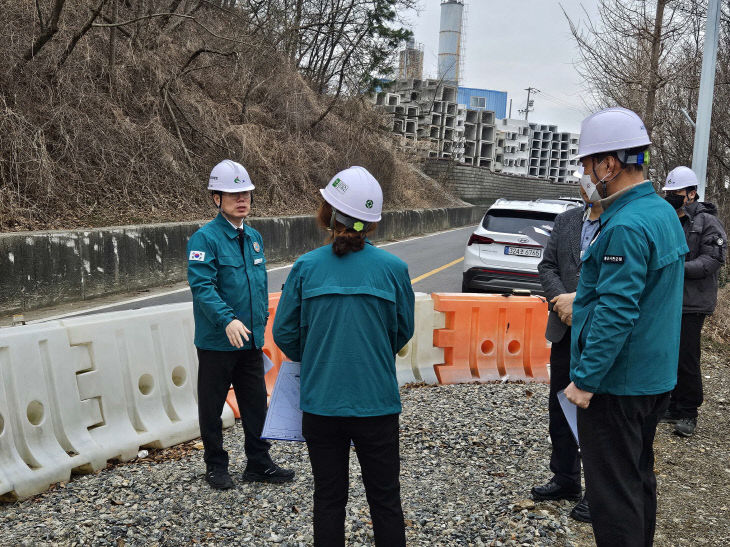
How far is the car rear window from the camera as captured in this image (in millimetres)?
10531

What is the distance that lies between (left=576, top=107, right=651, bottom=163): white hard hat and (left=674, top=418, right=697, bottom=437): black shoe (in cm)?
383

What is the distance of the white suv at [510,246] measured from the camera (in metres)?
10.6

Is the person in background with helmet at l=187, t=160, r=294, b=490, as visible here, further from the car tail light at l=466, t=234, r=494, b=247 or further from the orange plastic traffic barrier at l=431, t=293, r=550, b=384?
the car tail light at l=466, t=234, r=494, b=247

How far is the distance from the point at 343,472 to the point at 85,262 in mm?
9611

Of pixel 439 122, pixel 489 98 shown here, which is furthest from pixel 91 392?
pixel 489 98

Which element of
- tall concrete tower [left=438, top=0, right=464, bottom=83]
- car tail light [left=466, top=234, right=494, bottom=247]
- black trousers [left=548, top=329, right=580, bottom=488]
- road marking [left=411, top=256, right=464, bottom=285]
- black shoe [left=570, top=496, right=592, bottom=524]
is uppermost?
tall concrete tower [left=438, top=0, right=464, bottom=83]

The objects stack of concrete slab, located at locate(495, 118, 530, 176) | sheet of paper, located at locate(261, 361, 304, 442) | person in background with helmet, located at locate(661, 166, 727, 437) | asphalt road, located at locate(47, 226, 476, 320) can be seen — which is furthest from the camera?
stack of concrete slab, located at locate(495, 118, 530, 176)

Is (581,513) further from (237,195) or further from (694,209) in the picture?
(694,209)

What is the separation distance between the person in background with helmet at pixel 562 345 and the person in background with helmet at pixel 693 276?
189cm

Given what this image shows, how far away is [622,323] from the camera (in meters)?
2.69

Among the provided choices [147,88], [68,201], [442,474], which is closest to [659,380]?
[442,474]

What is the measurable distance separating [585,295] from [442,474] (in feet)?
7.35

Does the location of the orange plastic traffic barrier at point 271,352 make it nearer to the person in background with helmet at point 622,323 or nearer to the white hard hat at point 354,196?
the white hard hat at point 354,196

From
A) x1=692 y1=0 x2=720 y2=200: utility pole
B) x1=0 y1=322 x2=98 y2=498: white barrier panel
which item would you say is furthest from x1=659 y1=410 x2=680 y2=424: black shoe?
x1=692 y1=0 x2=720 y2=200: utility pole
